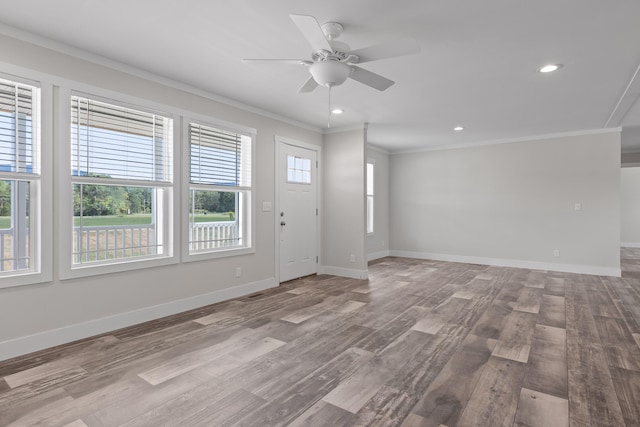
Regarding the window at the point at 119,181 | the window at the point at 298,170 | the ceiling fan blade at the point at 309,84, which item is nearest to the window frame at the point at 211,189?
the window at the point at 119,181

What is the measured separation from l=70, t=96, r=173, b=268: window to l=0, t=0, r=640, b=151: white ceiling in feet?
1.84

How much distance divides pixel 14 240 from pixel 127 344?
126 cm

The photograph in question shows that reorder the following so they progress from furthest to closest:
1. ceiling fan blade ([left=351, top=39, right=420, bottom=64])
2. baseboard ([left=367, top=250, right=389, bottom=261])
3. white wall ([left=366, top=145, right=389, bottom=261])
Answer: white wall ([left=366, top=145, right=389, bottom=261])
baseboard ([left=367, top=250, right=389, bottom=261])
ceiling fan blade ([left=351, top=39, right=420, bottom=64])

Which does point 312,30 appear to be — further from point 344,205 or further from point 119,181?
point 344,205

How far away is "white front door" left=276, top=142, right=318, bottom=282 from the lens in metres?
5.14

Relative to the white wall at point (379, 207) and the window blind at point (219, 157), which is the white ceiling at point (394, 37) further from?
the white wall at point (379, 207)

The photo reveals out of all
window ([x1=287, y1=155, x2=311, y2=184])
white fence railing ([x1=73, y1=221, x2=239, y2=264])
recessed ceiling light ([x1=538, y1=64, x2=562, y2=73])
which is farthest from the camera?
window ([x1=287, y1=155, x2=311, y2=184])

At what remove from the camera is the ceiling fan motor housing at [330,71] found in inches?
96.3

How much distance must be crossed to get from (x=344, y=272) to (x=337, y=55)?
Result: 3.95 m

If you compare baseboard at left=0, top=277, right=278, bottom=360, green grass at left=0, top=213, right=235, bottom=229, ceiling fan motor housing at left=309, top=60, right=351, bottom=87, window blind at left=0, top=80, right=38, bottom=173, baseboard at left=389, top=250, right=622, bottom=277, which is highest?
ceiling fan motor housing at left=309, top=60, right=351, bottom=87

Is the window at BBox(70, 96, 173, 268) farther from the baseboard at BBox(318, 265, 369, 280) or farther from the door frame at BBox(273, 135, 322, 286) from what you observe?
the baseboard at BBox(318, 265, 369, 280)

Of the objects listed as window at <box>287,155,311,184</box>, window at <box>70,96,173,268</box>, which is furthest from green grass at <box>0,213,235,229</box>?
window at <box>287,155,311,184</box>

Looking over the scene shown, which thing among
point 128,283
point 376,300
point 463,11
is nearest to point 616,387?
point 376,300

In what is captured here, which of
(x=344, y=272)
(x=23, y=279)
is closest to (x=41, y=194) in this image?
(x=23, y=279)
